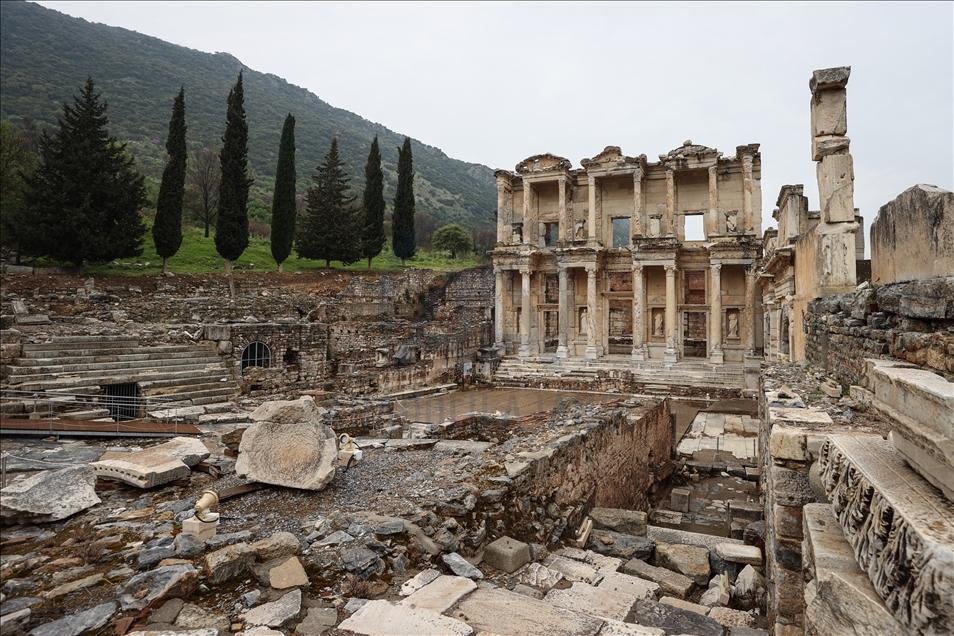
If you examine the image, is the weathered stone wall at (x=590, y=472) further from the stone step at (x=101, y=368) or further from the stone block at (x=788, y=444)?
the stone step at (x=101, y=368)

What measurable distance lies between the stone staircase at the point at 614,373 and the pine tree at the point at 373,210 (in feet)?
53.1

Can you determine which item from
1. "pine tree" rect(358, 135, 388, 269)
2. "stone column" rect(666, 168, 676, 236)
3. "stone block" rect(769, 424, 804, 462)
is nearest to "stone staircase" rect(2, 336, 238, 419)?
"stone block" rect(769, 424, 804, 462)

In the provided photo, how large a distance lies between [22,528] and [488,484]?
4099 mm

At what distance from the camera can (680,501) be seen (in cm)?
932

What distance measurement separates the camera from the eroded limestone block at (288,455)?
5.49m

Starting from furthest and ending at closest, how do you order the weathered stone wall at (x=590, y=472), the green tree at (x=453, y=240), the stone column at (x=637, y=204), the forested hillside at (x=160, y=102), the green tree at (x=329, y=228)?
the forested hillside at (x=160, y=102)
the green tree at (x=453, y=240)
the green tree at (x=329, y=228)
the stone column at (x=637, y=204)
the weathered stone wall at (x=590, y=472)

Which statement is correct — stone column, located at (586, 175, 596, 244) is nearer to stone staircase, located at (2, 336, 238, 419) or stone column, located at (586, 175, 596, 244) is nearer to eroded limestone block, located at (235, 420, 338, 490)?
stone staircase, located at (2, 336, 238, 419)

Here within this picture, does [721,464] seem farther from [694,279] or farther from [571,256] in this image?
[694,279]

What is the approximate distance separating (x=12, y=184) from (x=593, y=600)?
34.0 metres

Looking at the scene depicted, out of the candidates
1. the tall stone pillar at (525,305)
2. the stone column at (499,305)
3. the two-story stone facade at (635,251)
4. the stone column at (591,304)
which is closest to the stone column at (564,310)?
the two-story stone facade at (635,251)

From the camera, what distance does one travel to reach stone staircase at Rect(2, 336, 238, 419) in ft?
28.5

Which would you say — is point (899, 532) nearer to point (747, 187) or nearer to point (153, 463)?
point (153, 463)

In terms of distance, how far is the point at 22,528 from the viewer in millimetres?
3814

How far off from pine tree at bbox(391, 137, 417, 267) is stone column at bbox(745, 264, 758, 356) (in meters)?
24.3
